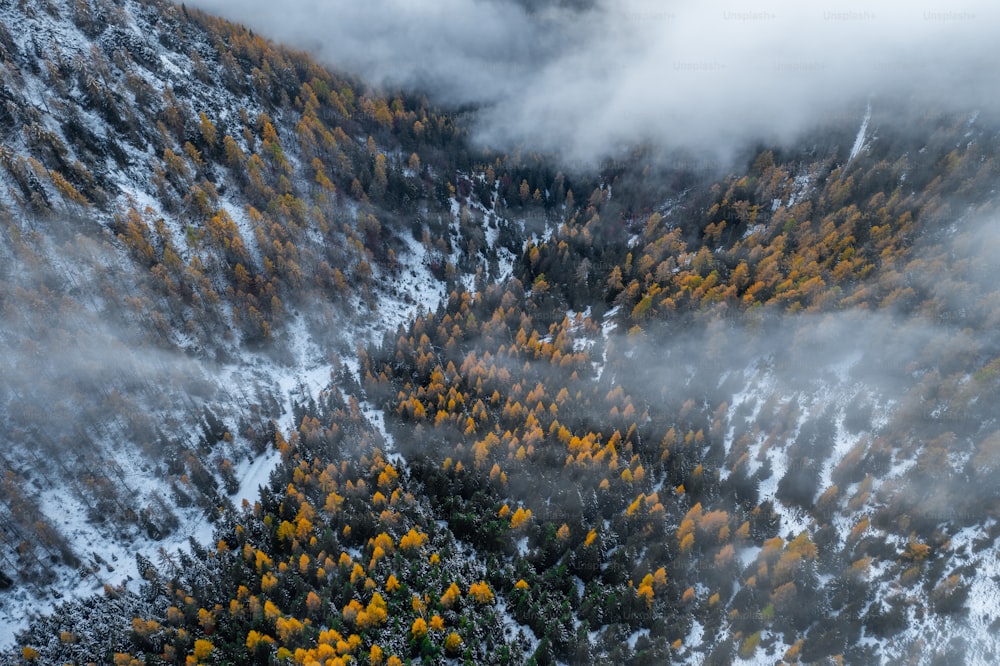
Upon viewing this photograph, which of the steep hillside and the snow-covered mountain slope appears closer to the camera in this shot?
the steep hillside

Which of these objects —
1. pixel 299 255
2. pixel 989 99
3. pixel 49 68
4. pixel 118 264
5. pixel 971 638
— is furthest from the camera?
pixel 989 99

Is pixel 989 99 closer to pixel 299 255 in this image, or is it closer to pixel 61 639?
pixel 299 255

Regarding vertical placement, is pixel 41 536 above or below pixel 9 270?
below

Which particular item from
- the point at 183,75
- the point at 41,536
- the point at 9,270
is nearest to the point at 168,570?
the point at 41,536

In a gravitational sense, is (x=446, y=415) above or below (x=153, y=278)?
below

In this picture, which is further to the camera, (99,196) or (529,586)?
(99,196)

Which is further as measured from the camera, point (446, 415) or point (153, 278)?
point (153, 278)

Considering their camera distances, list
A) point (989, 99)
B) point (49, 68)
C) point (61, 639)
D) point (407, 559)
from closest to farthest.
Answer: point (61, 639) < point (407, 559) < point (49, 68) < point (989, 99)

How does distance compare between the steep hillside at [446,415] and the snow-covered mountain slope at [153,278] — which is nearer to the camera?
the steep hillside at [446,415]

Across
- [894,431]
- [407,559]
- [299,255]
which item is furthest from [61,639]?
[894,431]

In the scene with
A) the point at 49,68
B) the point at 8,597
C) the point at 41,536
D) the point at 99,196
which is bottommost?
the point at 8,597
